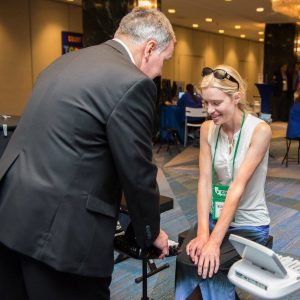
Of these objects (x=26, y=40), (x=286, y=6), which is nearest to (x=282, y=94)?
(x=286, y=6)

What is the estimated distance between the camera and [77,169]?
1140mm

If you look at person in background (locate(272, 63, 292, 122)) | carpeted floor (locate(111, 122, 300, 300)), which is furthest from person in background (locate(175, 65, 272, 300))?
person in background (locate(272, 63, 292, 122))

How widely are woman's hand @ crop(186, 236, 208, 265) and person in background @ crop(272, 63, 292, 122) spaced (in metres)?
11.2

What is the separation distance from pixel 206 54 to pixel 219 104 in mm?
14022

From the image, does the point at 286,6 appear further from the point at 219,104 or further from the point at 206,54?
the point at 219,104

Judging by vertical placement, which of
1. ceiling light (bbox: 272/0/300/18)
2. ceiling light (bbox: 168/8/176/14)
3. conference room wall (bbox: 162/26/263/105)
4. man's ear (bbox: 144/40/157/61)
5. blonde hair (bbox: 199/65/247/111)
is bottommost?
blonde hair (bbox: 199/65/247/111)

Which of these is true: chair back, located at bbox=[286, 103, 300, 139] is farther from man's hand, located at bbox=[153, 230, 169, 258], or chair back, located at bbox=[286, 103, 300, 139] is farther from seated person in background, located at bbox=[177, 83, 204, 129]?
man's hand, located at bbox=[153, 230, 169, 258]

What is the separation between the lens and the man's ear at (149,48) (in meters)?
1.32

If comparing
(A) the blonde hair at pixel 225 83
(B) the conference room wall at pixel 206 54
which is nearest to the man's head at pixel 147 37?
→ (A) the blonde hair at pixel 225 83

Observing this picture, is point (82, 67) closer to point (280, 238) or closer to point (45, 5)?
point (280, 238)

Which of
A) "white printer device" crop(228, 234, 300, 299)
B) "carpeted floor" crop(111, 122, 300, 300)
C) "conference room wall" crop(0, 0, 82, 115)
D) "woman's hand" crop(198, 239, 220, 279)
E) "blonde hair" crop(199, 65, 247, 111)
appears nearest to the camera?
"white printer device" crop(228, 234, 300, 299)

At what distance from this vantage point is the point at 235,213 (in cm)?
180

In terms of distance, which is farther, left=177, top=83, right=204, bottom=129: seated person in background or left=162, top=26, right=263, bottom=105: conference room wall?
left=162, top=26, right=263, bottom=105: conference room wall

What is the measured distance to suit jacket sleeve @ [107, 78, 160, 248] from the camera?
1132 millimetres
